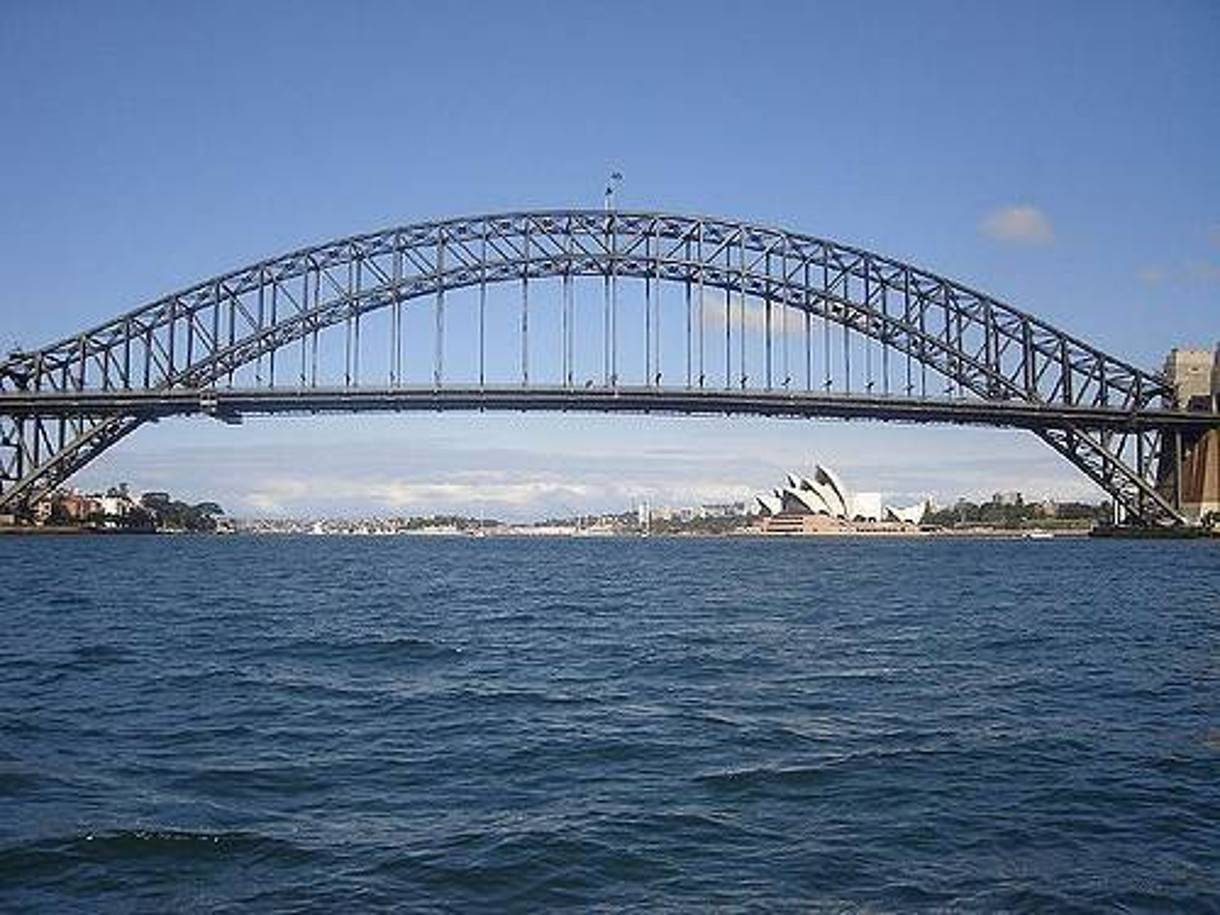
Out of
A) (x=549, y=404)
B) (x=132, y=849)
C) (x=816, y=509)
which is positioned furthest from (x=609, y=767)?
(x=816, y=509)

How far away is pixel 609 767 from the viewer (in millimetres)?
10969

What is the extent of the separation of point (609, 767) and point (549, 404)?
65.7 m

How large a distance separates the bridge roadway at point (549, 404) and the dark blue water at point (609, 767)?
171 feet

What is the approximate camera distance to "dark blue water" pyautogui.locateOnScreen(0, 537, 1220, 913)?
25.2ft

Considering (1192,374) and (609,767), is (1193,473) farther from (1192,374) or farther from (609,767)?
(609,767)

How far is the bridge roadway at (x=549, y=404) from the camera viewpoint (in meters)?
75.8

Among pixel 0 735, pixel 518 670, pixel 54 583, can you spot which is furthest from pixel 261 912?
pixel 54 583

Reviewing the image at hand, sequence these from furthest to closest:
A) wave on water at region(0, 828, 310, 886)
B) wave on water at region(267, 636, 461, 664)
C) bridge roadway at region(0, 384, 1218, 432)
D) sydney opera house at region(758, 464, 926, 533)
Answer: sydney opera house at region(758, 464, 926, 533) → bridge roadway at region(0, 384, 1218, 432) → wave on water at region(267, 636, 461, 664) → wave on water at region(0, 828, 310, 886)

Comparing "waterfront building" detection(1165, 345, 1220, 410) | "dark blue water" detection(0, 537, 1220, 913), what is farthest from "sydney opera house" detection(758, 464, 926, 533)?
"dark blue water" detection(0, 537, 1220, 913)

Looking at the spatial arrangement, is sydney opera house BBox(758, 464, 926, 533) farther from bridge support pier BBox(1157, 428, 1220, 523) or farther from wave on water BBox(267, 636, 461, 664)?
wave on water BBox(267, 636, 461, 664)

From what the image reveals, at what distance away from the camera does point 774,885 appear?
300 inches

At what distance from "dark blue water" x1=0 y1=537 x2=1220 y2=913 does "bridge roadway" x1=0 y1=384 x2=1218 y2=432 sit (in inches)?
2050

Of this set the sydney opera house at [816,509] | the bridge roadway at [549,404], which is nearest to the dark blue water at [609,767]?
the bridge roadway at [549,404]

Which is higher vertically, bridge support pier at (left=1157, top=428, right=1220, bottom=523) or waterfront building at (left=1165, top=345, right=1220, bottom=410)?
waterfront building at (left=1165, top=345, right=1220, bottom=410)
